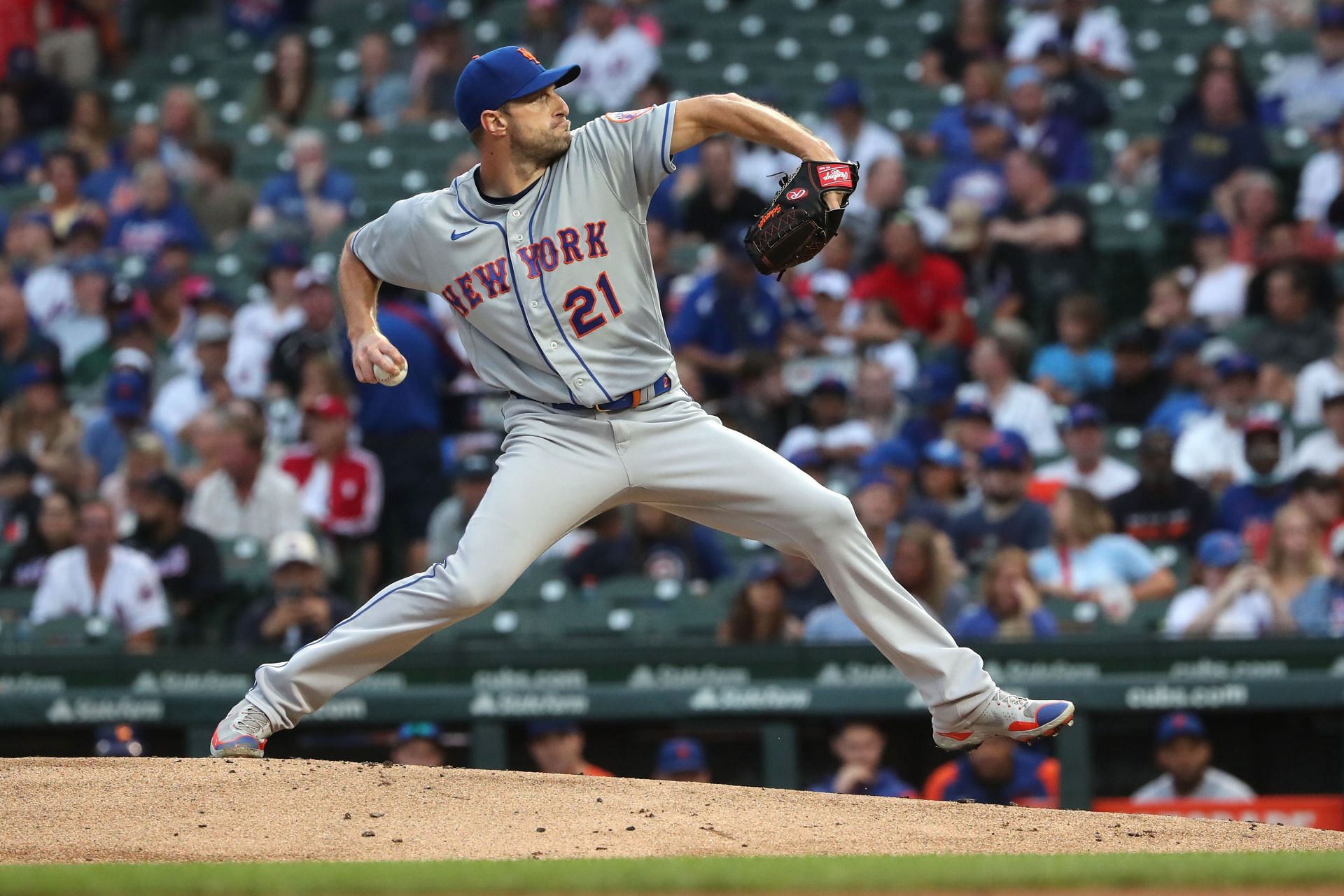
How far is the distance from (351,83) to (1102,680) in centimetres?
789

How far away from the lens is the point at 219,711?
746 centimetres

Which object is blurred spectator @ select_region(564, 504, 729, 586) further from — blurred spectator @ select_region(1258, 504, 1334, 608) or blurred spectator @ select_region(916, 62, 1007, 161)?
blurred spectator @ select_region(916, 62, 1007, 161)

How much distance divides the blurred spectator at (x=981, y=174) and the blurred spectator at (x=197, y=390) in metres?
4.06

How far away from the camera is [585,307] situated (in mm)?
4660

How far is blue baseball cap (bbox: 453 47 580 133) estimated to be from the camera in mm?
4637

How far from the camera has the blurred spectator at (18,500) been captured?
8852mm

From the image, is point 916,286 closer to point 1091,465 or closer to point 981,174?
point 981,174

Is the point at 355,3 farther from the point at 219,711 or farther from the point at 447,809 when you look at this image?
the point at 447,809

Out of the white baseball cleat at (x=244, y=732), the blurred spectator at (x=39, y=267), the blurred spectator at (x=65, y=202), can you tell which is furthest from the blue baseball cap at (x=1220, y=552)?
the blurred spectator at (x=65, y=202)

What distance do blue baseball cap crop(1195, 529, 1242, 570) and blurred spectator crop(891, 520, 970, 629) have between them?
1028mm

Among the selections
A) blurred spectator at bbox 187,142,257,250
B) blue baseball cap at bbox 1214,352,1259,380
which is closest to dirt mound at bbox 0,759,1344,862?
blue baseball cap at bbox 1214,352,1259,380

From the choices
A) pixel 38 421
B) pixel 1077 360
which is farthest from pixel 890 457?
pixel 38 421

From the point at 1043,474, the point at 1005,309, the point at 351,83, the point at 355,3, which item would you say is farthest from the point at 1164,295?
the point at 355,3

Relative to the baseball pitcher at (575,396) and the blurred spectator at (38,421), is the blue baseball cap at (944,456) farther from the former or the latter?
the blurred spectator at (38,421)
